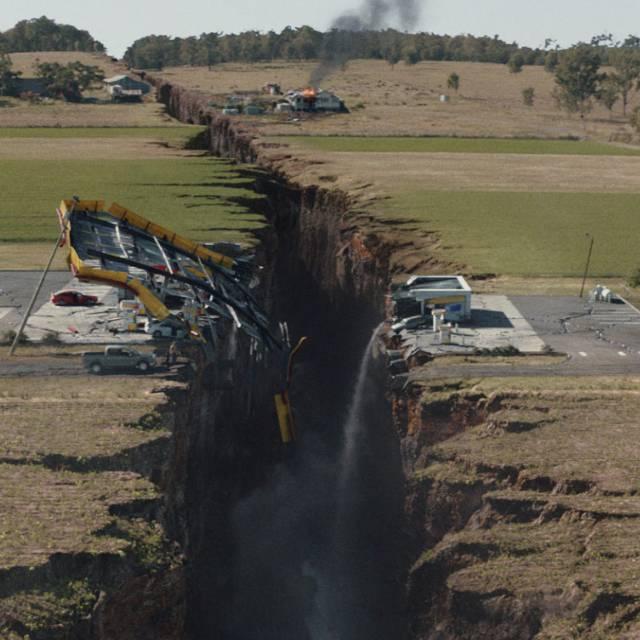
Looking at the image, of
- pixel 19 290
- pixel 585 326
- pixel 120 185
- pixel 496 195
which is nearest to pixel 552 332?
pixel 585 326

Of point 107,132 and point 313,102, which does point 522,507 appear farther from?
point 313,102

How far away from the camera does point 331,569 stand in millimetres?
52219

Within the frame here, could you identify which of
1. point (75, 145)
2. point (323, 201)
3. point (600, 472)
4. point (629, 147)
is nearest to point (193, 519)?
point (600, 472)

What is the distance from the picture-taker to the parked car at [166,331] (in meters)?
56.5

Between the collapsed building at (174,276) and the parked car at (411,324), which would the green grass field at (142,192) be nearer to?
the collapsed building at (174,276)

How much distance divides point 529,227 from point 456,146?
184 feet

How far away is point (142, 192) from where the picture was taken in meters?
99.8

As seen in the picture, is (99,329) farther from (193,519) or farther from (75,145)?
(75,145)

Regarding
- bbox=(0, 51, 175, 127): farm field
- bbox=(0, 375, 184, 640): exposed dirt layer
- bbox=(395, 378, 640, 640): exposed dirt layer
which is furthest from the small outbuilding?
bbox=(0, 51, 175, 127): farm field

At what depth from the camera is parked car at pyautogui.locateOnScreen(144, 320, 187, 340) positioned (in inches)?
2224

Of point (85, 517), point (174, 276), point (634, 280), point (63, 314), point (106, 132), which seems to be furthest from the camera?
point (106, 132)

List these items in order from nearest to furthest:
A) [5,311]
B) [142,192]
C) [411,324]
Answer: [411,324] < [5,311] < [142,192]

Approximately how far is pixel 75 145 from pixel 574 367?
93575 mm

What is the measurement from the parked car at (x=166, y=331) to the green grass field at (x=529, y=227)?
21.8m
